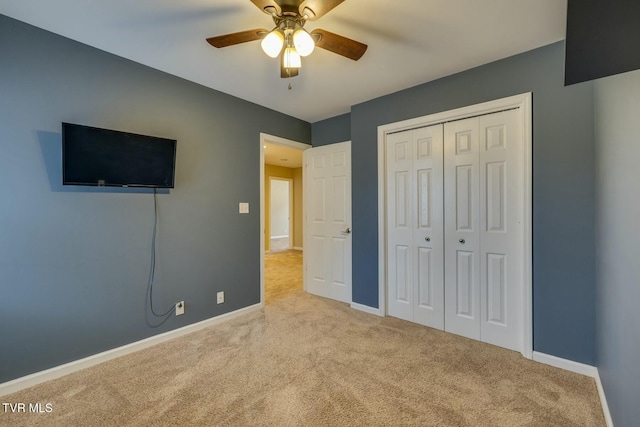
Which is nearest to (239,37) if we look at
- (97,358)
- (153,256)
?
(153,256)

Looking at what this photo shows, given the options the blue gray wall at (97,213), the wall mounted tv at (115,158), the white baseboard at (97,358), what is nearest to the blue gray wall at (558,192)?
the blue gray wall at (97,213)

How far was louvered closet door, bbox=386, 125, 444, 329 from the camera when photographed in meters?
2.77

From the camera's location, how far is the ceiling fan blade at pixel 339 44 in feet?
5.42

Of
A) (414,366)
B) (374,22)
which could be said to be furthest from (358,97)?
(414,366)

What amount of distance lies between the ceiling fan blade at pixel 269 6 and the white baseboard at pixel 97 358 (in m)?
2.73

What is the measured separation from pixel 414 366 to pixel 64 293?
2.70 metres

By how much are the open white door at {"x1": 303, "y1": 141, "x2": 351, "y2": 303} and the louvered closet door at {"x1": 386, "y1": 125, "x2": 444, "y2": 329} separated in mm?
660

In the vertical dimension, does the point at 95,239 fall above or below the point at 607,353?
above

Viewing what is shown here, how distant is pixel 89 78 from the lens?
2.16 m

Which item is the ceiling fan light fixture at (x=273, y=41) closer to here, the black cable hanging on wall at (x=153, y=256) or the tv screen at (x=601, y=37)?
the tv screen at (x=601, y=37)

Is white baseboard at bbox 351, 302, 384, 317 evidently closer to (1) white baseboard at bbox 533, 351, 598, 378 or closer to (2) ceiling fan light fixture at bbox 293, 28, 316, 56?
(1) white baseboard at bbox 533, 351, 598, 378

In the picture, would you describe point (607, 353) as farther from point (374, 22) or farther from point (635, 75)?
point (374, 22)

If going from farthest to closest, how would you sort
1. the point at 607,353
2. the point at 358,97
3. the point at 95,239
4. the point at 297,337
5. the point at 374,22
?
the point at 358,97, the point at 297,337, the point at 95,239, the point at 374,22, the point at 607,353

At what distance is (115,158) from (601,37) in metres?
2.76
